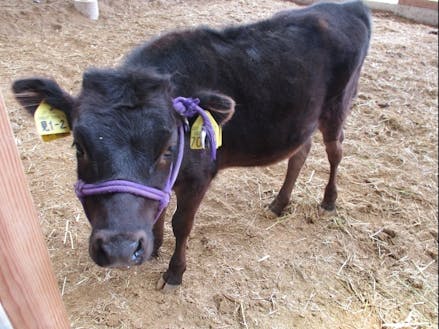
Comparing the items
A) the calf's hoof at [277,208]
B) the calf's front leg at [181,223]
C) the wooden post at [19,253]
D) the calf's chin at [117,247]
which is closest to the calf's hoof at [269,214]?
the calf's hoof at [277,208]

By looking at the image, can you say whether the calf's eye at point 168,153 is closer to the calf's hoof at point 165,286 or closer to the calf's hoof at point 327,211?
the calf's hoof at point 165,286

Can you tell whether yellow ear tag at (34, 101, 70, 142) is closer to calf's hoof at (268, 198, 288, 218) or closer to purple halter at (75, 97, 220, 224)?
purple halter at (75, 97, 220, 224)

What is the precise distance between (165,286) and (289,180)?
139cm

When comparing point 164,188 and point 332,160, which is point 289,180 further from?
point 164,188

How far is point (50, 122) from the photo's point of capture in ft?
6.39

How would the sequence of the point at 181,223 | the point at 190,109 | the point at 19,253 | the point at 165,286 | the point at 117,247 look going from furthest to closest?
1. the point at 165,286
2. the point at 181,223
3. the point at 190,109
4. the point at 117,247
5. the point at 19,253

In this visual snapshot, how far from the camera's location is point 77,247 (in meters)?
2.99

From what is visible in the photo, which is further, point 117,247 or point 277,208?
point 277,208

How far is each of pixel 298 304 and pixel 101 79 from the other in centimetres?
195

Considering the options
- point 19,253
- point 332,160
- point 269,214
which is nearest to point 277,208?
point 269,214

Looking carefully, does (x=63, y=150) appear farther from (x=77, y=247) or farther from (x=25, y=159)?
(x=77, y=247)

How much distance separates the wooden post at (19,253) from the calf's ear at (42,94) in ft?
2.64

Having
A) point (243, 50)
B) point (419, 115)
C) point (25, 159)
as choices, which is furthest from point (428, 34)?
point (25, 159)

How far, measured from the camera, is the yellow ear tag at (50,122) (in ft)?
6.24
